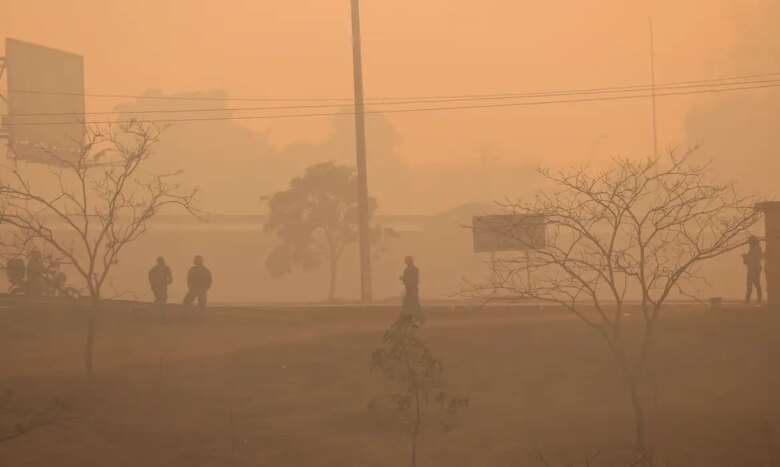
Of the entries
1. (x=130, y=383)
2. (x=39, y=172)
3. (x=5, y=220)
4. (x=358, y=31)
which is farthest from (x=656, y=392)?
(x=39, y=172)

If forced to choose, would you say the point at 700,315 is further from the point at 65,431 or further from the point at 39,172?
the point at 39,172

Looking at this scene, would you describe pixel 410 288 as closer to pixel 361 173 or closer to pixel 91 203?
pixel 361 173

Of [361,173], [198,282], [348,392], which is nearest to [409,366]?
[348,392]

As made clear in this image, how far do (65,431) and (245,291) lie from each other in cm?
5568

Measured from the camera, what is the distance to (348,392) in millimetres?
18766

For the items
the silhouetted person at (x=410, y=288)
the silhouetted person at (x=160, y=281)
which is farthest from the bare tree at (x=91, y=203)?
the silhouetted person at (x=410, y=288)

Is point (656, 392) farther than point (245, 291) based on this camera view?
No

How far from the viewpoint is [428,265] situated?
224 ft

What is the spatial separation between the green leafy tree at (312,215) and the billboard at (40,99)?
13.4m

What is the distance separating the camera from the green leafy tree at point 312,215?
2164 inches

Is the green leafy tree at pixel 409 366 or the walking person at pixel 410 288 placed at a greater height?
→ the walking person at pixel 410 288

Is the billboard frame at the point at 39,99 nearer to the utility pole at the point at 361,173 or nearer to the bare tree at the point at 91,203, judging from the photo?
the bare tree at the point at 91,203

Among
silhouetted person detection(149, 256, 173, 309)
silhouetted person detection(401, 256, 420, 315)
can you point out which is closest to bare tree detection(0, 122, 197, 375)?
silhouetted person detection(149, 256, 173, 309)

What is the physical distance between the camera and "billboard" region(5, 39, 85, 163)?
42.4 meters
